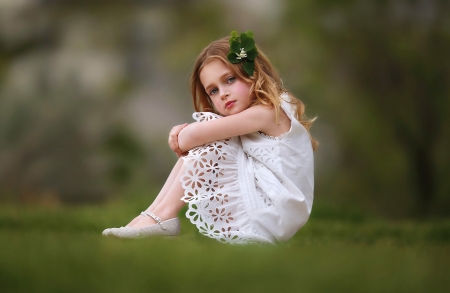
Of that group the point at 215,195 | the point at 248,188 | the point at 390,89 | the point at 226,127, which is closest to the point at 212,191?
the point at 215,195

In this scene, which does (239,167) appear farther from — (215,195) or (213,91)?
(213,91)

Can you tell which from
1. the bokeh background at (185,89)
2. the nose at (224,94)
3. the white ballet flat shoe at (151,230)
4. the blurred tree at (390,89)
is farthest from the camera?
the bokeh background at (185,89)

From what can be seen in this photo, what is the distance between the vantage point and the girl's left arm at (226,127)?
2.12 metres

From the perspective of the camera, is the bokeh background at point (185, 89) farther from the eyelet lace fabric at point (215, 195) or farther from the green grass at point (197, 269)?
the green grass at point (197, 269)

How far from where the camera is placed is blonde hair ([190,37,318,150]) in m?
2.27

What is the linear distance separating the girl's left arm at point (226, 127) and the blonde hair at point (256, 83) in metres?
0.06

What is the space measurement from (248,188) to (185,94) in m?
5.90

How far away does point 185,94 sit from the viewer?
7.89 metres

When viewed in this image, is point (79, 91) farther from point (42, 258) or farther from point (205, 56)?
point (42, 258)

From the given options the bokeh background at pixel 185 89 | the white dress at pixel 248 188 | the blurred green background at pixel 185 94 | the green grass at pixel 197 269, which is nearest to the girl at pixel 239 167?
the white dress at pixel 248 188

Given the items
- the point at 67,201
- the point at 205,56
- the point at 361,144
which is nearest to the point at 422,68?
the point at 361,144

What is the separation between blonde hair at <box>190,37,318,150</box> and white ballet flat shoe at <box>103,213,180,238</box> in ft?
1.99

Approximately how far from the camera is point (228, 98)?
2.28m

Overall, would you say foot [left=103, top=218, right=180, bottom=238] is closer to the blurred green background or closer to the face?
the face
